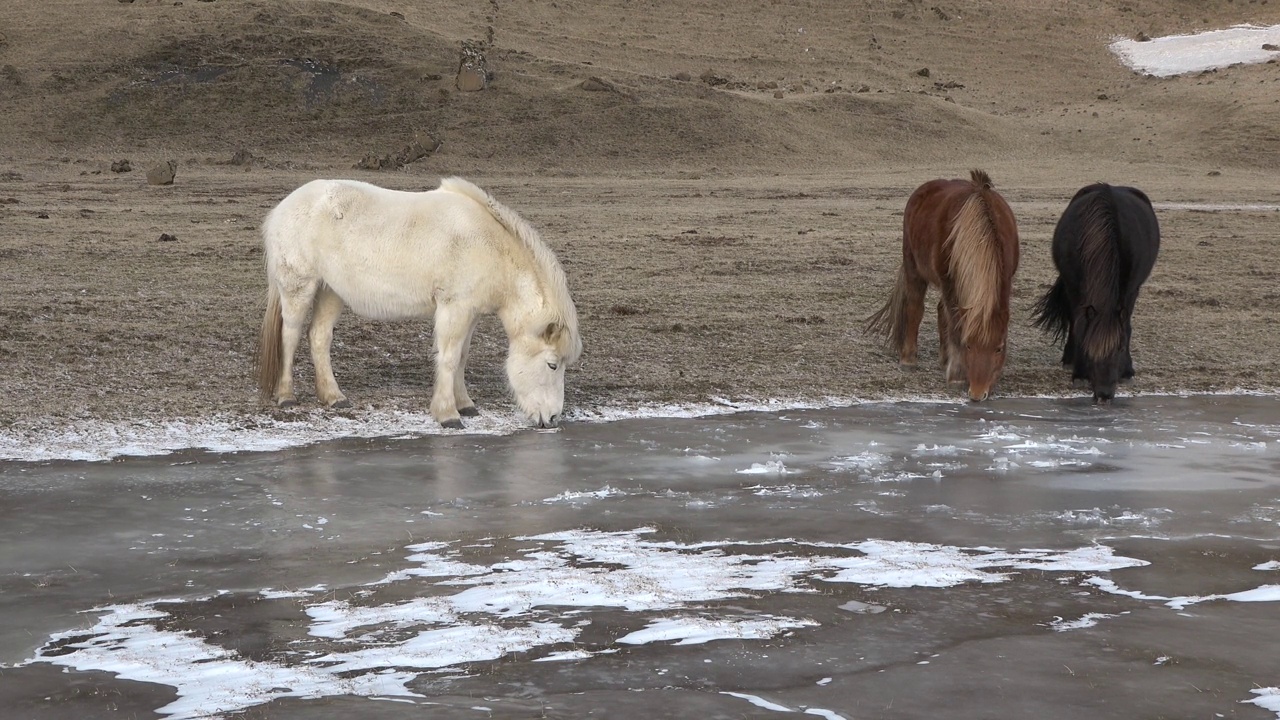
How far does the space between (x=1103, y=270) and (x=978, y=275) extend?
2.82ft

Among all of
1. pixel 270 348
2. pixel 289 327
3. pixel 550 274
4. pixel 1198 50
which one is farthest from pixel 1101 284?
pixel 1198 50

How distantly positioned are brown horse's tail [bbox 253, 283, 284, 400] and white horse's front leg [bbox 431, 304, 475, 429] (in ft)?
3.44

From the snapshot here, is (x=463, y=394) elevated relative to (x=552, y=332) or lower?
lower

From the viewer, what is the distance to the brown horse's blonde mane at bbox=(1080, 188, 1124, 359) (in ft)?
29.9

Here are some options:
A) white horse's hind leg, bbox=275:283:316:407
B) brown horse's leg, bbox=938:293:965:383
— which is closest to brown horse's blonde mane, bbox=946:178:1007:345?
brown horse's leg, bbox=938:293:965:383

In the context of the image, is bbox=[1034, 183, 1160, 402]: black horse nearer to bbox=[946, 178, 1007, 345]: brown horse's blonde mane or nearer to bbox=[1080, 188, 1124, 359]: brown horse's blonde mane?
bbox=[1080, 188, 1124, 359]: brown horse's blonde mane

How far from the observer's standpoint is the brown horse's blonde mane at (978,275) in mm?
9039

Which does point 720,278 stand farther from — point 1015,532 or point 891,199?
point 891,199

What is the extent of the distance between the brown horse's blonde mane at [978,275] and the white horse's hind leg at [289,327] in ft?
13.5

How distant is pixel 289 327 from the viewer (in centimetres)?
859

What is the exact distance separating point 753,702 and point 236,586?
2.14 metres

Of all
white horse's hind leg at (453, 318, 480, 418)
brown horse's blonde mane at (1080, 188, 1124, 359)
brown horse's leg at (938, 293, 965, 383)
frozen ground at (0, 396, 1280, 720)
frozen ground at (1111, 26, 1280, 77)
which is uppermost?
frozen ground at (1111, 26, 1280, 77)

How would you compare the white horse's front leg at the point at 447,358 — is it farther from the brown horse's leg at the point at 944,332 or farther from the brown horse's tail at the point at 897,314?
the brown horse's tail at the point at 897,314

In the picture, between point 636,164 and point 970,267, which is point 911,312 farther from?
point 636,164
